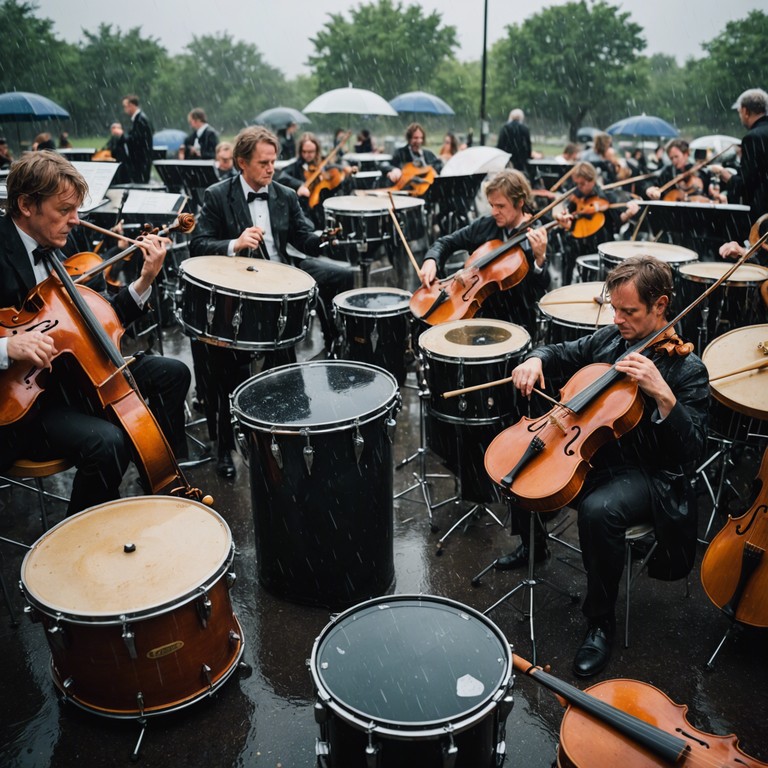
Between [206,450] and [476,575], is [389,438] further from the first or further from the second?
[206,450]

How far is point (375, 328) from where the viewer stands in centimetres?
500

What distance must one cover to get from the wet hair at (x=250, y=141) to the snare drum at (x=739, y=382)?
11.0 feet

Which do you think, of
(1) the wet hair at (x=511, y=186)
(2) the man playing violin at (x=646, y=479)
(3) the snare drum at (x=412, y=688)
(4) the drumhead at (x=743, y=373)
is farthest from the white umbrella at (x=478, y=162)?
(3) the snare drum at (x=412, y=688)

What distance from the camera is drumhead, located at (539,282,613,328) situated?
13.8ft

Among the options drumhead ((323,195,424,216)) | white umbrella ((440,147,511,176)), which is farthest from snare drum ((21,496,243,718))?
white umbrella ((440,147,511,176))

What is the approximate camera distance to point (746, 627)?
3.07 metres

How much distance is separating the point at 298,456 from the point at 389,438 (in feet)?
1.59

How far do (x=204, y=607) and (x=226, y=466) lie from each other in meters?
2.18

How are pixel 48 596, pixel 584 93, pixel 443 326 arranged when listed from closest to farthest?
pixel 48 596, pixel 443 326, pixel 584 93

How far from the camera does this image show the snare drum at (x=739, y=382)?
3174mm

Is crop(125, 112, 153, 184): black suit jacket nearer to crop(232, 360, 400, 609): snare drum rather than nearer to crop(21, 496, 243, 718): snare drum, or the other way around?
crop(232, 360, 400, 609): snare drum

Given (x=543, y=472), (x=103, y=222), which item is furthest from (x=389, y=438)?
(x=103, y=222)

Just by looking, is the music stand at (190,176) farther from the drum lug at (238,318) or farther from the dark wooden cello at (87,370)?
the dark wooden cello at (87,370)

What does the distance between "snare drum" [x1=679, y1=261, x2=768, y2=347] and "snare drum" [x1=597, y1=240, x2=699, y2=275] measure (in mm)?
331
